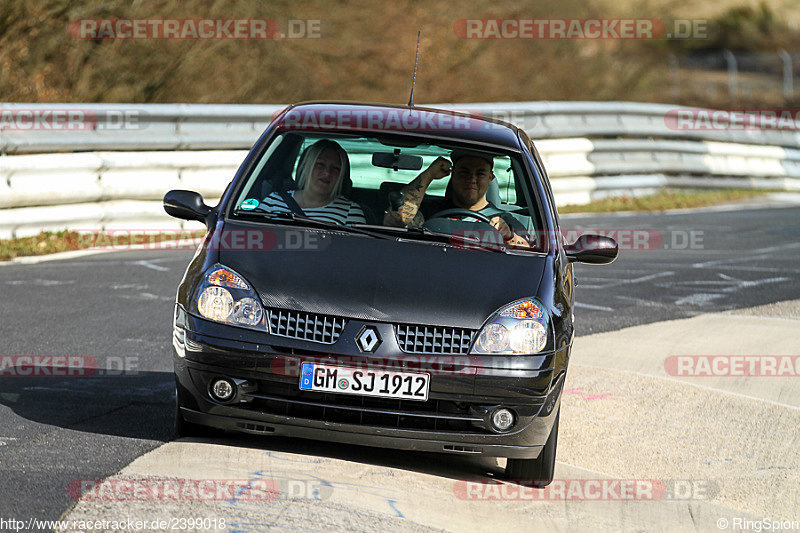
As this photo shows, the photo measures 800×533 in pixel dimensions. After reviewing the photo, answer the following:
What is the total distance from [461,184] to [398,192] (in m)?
0.35

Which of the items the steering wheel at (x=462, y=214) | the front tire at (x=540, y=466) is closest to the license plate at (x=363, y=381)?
the front tire at (x=540, y=466)

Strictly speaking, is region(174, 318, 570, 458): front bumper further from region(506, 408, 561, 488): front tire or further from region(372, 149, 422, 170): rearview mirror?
region(372, 149, 422, 170): rearview mirror

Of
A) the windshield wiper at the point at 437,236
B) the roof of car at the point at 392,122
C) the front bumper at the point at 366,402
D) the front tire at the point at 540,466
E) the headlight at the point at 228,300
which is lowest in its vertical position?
the front tire at the point at 540,466

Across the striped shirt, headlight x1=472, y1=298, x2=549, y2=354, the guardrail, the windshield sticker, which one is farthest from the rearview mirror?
the guardrail

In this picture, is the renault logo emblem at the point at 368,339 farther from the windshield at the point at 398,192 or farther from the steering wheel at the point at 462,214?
the steering wheel at the point at 462,214

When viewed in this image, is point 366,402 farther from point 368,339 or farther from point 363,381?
point 368,339

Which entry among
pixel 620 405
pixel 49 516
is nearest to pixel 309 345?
pixel 49 516

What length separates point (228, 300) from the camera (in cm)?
504

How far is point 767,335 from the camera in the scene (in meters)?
9.05

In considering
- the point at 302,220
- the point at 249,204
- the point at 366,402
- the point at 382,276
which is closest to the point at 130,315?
the point at 249,204

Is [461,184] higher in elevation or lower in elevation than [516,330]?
higher

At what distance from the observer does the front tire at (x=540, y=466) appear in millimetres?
5258

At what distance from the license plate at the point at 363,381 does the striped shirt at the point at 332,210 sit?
1.04m

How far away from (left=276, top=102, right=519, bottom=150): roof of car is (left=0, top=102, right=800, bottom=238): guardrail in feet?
19.4
